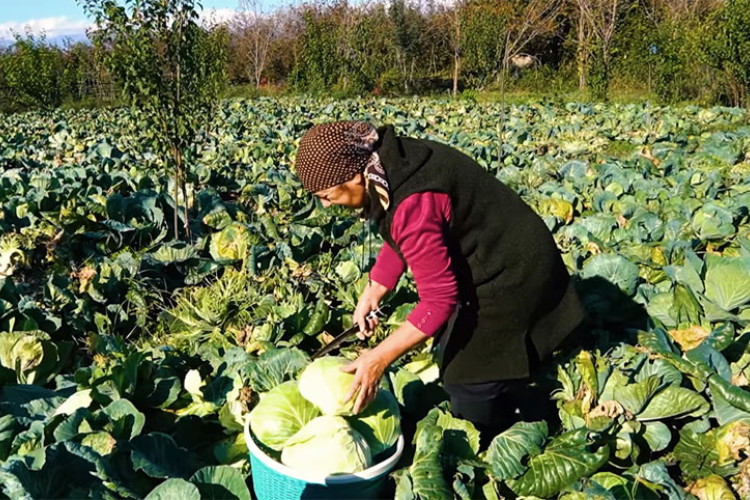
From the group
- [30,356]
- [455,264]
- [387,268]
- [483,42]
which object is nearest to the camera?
[455,264]

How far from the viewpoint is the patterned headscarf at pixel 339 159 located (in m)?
2.18

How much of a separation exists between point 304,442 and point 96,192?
513 centimetres

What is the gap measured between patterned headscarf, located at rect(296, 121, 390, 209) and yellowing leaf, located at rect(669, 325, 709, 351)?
212cm

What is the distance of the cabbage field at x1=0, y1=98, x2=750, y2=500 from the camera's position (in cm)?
234

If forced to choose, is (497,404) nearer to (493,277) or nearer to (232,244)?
(493,277)

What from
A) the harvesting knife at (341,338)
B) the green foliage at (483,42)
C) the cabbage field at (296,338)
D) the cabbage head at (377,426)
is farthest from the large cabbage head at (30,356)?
the green foliage at (483,42)

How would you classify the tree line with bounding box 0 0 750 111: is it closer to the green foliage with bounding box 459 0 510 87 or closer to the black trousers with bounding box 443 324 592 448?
the green foliage with bounding box 459 0 510 87

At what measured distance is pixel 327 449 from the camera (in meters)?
2.15

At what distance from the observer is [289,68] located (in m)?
42.9

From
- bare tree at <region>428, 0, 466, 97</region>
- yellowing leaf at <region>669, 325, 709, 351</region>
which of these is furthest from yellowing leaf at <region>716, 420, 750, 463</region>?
bare tree at <region>428, 0, 466, 97</region>

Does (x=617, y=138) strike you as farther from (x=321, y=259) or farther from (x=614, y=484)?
(x=614, y=484)

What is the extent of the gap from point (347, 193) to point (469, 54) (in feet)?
90.6

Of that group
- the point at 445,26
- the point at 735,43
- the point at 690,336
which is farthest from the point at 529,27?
the point at 445,26

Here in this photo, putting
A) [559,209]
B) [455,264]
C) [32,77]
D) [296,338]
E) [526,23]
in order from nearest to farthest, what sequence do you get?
[455,264]
[296,338]
[559,209]
[526,23]
[32,77]
